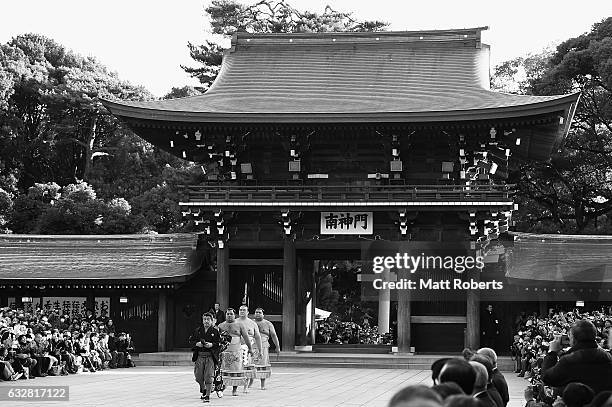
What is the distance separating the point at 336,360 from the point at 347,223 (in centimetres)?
411

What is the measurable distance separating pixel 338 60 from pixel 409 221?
8103 mm

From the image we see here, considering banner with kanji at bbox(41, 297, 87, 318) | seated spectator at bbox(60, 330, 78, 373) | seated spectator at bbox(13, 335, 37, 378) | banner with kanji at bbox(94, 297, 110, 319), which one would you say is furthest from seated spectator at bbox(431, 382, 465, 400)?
banner with kanji at bbox(41, 297, 87, 318)

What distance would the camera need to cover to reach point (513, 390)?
21.6 metres

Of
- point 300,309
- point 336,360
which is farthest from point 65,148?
point 336,360

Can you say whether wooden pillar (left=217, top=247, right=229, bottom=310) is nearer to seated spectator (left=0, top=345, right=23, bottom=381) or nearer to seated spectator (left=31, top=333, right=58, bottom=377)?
seated spectator (left=31, top=333, right=58, bottom=377)

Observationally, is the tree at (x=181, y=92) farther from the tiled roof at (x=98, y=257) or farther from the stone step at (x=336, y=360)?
the stone step at (x=336, y=360)

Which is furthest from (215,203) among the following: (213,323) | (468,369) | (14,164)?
(14,164)

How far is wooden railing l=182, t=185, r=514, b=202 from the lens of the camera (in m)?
30.2

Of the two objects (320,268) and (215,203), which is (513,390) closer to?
(215,203)

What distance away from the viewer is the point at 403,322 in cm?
3091

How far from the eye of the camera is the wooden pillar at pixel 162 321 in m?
32.5

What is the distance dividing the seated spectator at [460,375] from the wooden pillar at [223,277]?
2433 centimetres

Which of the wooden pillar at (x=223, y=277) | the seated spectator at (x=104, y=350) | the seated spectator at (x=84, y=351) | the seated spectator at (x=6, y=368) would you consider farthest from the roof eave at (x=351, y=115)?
the seated spectator at (x=6, y=368)

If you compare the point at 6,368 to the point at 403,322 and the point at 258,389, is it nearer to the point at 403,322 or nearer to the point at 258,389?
the point at 258,389
